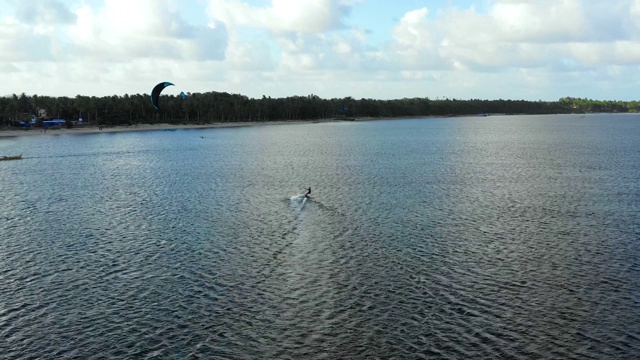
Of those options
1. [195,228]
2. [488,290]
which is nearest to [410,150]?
[195,228]

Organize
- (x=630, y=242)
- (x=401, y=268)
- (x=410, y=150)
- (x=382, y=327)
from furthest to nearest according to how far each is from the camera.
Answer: (x=410, y=150) < (x=630, y=242) < (x=401, y=268) < (x=382, y=327)

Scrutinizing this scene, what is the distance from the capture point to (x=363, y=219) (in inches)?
2190

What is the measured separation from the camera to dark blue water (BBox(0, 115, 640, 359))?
2792 cm

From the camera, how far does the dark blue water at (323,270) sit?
27.9 m

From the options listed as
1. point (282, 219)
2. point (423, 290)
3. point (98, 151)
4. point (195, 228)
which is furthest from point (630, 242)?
point (98, 151)

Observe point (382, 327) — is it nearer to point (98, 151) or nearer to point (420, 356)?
point (420, 356)

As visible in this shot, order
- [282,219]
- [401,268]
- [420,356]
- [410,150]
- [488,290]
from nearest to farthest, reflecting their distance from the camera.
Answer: [420,356] → [488,290] → [401,268] → [282,219] → [410,150]

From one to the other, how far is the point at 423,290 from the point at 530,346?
28.8ft

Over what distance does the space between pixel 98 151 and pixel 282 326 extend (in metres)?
130

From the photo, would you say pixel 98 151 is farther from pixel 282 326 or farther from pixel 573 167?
pixel 282 326

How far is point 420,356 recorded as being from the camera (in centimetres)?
2628

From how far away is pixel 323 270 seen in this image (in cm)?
3881

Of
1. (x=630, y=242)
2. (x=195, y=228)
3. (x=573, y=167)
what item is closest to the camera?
(x=630, y=242)

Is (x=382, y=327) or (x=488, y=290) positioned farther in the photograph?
(x=488, y=290)
